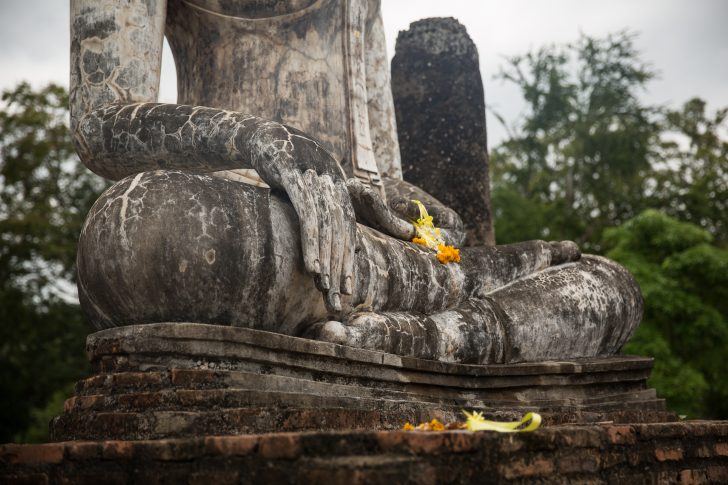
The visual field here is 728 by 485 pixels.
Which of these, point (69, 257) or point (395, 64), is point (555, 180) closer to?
point (69, 257)

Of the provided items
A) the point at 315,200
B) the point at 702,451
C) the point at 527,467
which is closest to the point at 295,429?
the point at 527,467

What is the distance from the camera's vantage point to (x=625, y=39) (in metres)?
24.9

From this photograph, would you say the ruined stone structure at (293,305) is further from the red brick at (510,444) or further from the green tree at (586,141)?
the green tree at (586,141)

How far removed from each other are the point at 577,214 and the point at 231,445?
19.4 m

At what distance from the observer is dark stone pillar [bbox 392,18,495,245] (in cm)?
866

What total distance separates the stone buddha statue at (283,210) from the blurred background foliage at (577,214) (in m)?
6.78

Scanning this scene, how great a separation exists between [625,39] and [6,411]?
58.1 feet

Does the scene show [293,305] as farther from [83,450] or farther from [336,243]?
[83,450]

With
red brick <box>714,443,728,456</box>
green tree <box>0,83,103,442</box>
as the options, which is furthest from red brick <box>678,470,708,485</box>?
green tree <box>0,83,103,442</box>

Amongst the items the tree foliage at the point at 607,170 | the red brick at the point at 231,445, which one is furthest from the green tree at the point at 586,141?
the red brick at the point at 231,445

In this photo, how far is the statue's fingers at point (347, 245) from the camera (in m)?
4.31

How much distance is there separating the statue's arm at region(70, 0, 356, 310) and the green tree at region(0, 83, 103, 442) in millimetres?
14875

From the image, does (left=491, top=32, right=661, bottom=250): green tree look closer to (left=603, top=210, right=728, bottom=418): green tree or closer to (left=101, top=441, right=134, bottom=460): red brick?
(left=603, top=210, right=728, bottom=418): green tree

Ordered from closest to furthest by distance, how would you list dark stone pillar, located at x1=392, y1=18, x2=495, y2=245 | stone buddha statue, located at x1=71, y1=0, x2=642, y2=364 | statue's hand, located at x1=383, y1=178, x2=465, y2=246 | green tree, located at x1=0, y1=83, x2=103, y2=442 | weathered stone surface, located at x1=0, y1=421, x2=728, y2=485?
1. weathered stone surface, located at x1=0, y1=421, x2=728, y2=485
2. stone buddha statue, located at x1=71, y1=0, x2=642, y2=364
3. statue's hand, located at x1=383, y1=178, x2=465, y2=246
4. dark stone pillar, located at x1=392, y1=18, x2=495, y2=245
5. green tree, located at x1=0, y1=83, x2=103, y2=442
